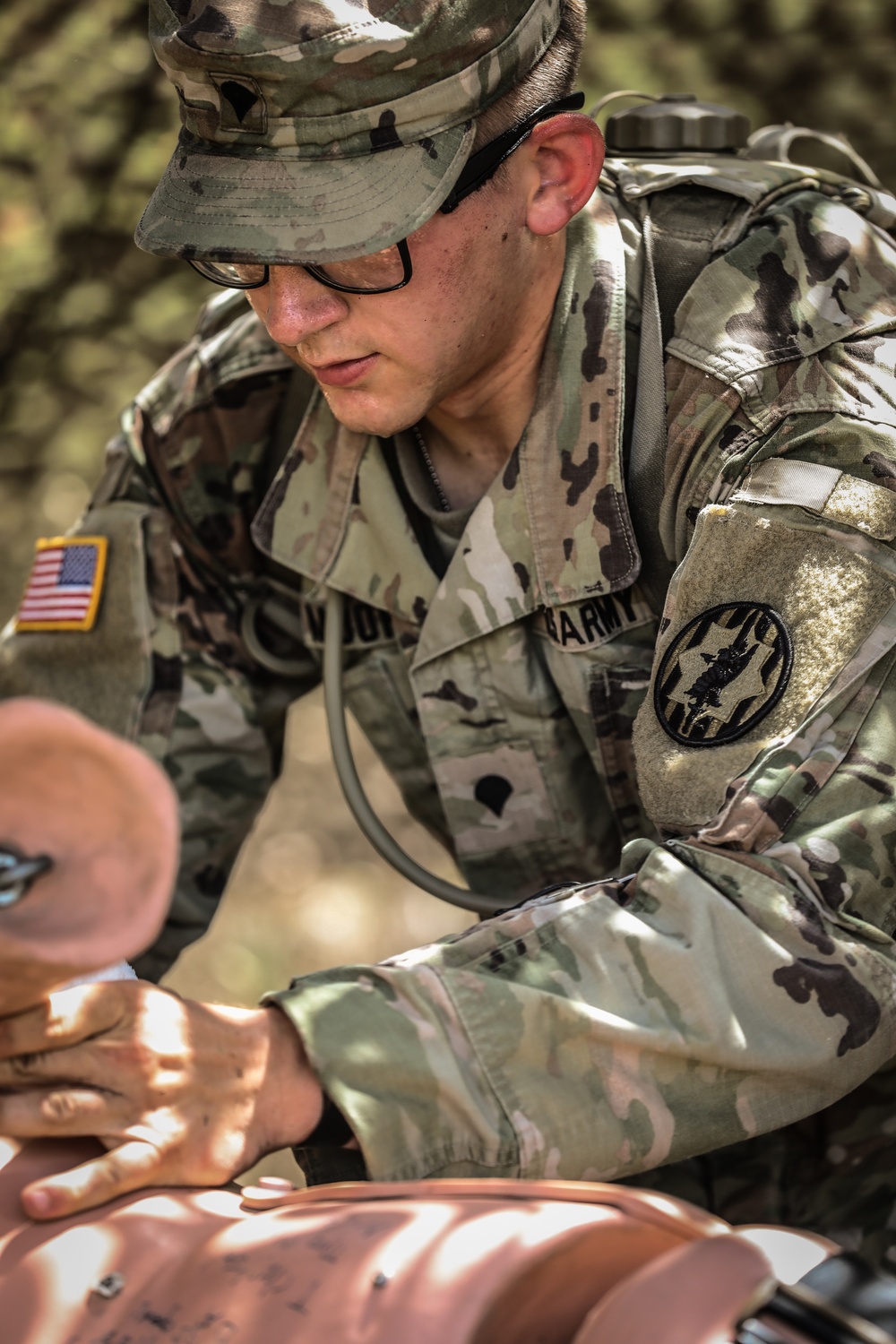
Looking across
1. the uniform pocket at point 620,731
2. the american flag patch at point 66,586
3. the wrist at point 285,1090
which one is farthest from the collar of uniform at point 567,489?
the wrist at point 285,1090

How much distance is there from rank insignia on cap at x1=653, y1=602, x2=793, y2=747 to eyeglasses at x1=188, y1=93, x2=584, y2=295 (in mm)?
545

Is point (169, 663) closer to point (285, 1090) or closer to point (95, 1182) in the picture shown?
point (285, 1090)

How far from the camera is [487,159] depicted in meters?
1.83

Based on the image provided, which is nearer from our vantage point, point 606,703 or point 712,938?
point 712,938

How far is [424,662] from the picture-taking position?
2.18 m

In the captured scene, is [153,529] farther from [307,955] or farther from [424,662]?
[307,955]

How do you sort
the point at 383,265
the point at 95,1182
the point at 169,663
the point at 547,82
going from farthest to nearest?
the point at 169,663
the point at 547,82
the point at 383,265
the point at 95,1182

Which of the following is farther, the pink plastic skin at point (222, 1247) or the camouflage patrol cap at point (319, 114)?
the camouflage patrol cap at point (319, 114)

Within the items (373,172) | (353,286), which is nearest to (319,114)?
(373,172)

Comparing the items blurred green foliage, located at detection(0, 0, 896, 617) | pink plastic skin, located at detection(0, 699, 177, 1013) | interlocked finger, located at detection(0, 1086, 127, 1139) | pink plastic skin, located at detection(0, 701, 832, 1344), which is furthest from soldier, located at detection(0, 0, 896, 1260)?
blurred green foliage, located at detection(0, 0, 896, 617)

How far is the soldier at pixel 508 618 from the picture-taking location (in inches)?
55.8

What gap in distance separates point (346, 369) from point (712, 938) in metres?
0.85

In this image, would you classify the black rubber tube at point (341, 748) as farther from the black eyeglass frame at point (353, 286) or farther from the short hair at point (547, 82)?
the short hair at point (547, 82)

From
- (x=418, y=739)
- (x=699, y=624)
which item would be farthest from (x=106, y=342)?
(x=699, y=624)
